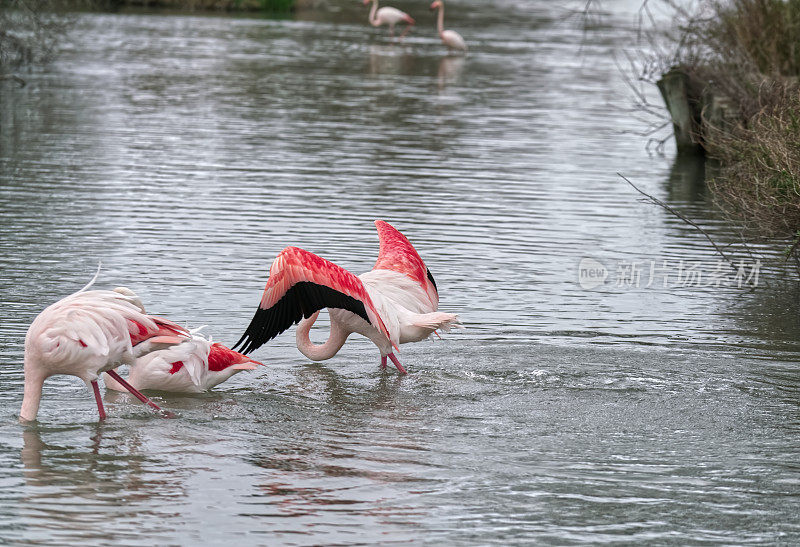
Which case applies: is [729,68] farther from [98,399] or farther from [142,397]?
[98,399]

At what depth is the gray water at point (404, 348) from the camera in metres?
5.30

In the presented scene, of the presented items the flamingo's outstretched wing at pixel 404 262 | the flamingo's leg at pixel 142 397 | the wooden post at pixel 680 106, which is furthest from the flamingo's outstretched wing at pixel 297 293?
the wooden post at pixel 680 106

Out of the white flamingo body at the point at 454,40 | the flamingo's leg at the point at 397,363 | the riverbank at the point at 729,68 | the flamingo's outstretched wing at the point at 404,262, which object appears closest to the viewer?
the flamingo's leg at the point at 397,363

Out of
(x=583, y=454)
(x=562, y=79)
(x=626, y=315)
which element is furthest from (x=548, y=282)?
(x=562, y=79)

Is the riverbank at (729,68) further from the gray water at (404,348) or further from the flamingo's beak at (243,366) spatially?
the flamingo's beak at (243,366)

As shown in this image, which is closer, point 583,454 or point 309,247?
point 583,454

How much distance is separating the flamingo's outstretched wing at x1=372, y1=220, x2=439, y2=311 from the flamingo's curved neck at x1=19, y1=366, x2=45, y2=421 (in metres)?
2.46

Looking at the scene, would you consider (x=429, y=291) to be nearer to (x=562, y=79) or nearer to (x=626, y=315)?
(x=626, y=315)

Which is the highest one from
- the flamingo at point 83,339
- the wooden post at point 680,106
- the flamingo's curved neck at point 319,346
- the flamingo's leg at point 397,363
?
the wooden post at point 680,106

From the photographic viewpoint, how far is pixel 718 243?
436 inches

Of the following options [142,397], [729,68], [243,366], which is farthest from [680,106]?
[142,397]

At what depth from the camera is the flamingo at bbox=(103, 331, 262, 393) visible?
6656 mm

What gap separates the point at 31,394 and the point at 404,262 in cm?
267

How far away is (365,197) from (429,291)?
A: 5059 millimetres
